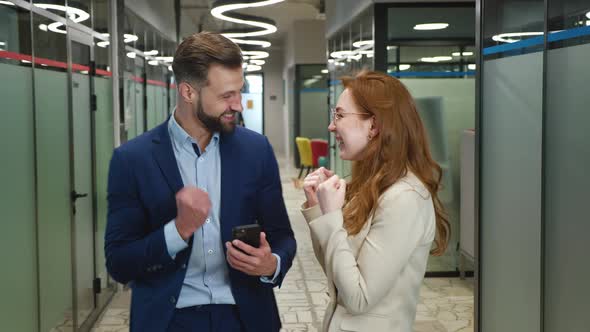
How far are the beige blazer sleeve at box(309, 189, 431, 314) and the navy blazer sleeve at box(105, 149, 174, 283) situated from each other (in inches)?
19.5

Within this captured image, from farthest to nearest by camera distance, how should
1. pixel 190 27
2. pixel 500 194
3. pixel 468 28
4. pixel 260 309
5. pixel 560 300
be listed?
pixel 190 27
pixel 468 28
pixel 500 194
pixel 560 300
pixel 260 309

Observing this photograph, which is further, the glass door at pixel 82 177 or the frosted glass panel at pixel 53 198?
the glass door at pixel 82 177

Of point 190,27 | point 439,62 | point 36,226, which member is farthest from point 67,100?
point 190,27

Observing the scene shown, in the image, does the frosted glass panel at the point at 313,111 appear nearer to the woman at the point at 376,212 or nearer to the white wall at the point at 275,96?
the white wall at the point at 275,96

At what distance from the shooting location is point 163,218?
2.09 m

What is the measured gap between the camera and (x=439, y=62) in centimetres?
759

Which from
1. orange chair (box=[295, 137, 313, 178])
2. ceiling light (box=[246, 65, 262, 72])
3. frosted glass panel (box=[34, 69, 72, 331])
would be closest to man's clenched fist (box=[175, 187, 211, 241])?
frosted glass panel (box=[34, 69, 72, 331])

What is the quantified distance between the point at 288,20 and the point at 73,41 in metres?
15.6

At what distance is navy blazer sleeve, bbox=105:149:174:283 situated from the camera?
201 cm

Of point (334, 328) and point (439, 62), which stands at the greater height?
point (439, 62)

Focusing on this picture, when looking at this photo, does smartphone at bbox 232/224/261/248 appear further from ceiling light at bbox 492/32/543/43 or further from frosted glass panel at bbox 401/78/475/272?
frosted glass panel at bbox 401/78/475/272

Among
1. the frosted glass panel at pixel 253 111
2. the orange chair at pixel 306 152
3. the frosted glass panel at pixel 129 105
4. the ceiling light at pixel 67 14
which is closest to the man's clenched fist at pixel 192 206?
the ceiling light at pixel 67 14

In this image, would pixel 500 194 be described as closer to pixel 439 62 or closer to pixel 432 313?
pixel 432 313

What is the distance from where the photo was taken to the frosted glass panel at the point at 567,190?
3256 mm
